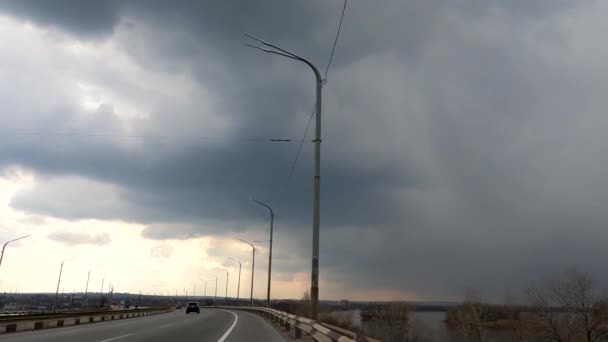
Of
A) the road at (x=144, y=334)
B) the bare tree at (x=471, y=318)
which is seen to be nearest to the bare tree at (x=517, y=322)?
the bare tree at (x=471, y=318)

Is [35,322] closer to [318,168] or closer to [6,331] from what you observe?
[6,331]

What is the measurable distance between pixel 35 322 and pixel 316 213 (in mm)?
18462

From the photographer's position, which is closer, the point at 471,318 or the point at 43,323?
the point at 43,323

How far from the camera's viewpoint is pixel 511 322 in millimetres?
72000

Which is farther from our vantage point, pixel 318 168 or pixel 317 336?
pixel 318 168

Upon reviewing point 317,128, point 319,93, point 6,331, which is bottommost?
point 6,331

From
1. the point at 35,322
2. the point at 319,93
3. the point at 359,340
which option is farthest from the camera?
the point at 35,322

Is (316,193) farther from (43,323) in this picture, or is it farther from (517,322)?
(517,322)

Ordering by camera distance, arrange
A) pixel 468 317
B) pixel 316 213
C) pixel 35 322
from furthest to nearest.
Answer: pixel 468 317 < pixel 35 322 < pixel 316 213

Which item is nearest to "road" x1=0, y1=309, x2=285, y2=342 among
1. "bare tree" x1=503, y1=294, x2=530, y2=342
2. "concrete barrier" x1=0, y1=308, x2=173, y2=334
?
"concrete barrier" x1=0, y1=308, x2=173, y2=334

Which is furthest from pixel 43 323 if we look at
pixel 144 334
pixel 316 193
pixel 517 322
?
pixel 517 322

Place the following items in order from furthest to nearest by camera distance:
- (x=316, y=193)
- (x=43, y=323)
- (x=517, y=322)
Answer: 1. (x=517, y=322)
2. (x=43, y=323)
3. (x=316, y=193)

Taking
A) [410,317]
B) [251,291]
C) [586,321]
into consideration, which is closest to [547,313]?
[586,321]

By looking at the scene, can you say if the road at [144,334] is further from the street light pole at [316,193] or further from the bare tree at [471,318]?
the bare tree at [471,318]
